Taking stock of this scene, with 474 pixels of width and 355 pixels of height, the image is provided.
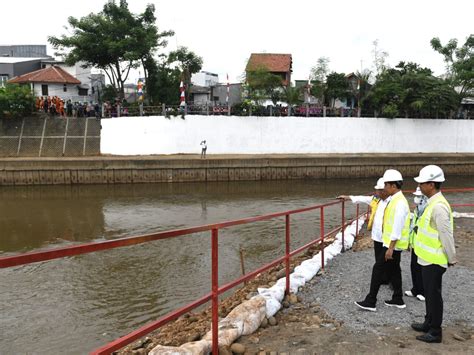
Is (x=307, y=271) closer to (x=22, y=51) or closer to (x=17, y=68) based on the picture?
(x=17, y=68)

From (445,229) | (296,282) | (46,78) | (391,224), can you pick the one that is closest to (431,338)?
(445,229)

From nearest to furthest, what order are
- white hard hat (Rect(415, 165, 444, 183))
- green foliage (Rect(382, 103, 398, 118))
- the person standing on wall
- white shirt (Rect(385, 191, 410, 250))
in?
1. white hard hat (Rect(415, 165, 444, 183))
2. white shirt (Rect(385, 191, 410, 250))
3. the person standing on wall
4. green foliage (Rect(382, 103, 398, 118))

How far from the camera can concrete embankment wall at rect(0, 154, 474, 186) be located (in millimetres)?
20719

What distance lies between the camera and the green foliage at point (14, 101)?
24.4 m

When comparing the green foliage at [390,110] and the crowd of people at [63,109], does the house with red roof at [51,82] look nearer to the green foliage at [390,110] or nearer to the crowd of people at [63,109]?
the crowd of people at [63,109]

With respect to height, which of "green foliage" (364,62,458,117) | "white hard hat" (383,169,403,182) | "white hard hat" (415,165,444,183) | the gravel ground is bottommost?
the gravel ground

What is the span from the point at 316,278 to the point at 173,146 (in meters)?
20.0

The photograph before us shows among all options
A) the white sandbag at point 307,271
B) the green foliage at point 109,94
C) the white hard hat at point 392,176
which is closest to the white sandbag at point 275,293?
the white sandbag at point 307,271

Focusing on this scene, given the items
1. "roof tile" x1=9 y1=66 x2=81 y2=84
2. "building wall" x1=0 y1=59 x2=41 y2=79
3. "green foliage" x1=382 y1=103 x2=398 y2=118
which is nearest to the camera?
"green foliage" x1=382 y1=103 x2=398 y2=118

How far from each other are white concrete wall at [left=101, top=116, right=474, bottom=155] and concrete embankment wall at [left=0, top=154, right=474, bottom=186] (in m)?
2.92

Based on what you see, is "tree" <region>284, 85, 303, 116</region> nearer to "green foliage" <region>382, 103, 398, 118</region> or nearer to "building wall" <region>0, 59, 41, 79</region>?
"green foliage" <region>382, 103, 398, 118</region>

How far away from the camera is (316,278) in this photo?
5.74 meters

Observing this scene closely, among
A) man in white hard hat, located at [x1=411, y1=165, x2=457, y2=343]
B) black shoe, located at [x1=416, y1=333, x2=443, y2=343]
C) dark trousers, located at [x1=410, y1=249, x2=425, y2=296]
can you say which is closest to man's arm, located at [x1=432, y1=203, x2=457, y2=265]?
man in white hard hat, located at [x1=411, y1=165, x2=457, y2=343]

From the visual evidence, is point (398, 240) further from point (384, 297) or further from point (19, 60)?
point (19, 60)
